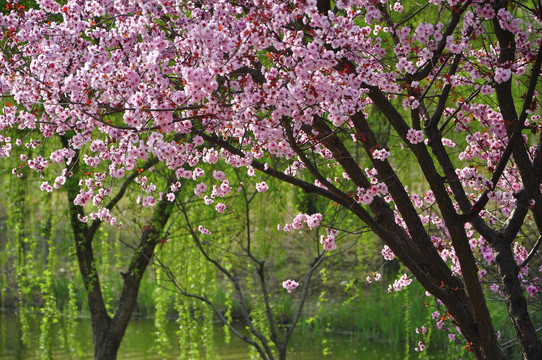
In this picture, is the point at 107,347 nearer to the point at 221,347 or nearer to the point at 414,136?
the point at 221,347

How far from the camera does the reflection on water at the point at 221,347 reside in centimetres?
853

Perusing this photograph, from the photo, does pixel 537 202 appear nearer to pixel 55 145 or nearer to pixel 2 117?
pixel 2 117

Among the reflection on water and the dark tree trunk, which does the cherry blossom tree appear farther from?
the reflection on water

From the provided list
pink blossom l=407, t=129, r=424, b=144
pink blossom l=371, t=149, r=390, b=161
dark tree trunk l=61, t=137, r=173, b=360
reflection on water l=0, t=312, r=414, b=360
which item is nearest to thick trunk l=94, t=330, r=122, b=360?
dark tree trunk l=61, t=137, r=173, b=360

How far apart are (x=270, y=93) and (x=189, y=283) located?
4.22 m

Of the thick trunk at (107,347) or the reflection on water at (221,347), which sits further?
the reflection on water at (221,347)

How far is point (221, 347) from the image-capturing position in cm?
921

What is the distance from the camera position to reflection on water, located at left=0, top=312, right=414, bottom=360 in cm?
853

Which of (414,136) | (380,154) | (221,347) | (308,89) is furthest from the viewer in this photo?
(221,347)

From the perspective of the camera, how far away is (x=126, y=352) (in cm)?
895

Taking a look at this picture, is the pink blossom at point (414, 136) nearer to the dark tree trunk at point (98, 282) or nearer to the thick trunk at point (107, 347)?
the dark tree trunk at point (98, 282)

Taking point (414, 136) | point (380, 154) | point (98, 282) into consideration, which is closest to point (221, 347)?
point (98, 282)

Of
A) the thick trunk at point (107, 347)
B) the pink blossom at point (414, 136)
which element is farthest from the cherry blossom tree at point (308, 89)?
the thick trunk at point (107, 347)

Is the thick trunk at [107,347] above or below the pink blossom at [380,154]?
below
